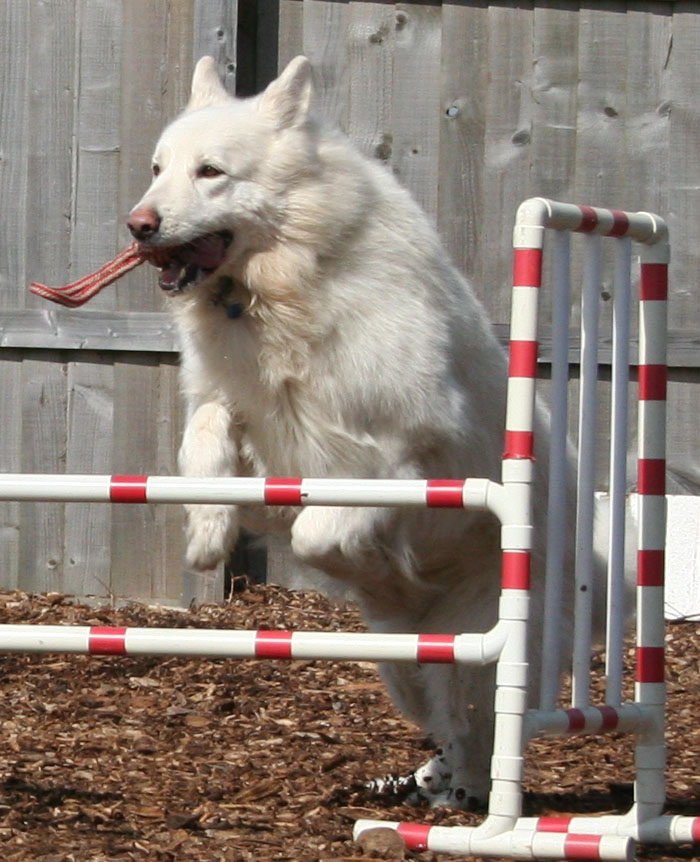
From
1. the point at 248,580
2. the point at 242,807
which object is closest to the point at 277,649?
the point at 242,807

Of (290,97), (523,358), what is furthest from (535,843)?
(290,97)

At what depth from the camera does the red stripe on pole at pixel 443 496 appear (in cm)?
336

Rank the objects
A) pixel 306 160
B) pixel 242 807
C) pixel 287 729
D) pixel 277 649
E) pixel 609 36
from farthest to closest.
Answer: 1. pixel 609 36
2. pixel 287 729
3. pixel 306 160
4. pixel 242 807
5. pixel 277 649

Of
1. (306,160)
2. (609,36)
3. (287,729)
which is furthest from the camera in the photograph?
(609,36)

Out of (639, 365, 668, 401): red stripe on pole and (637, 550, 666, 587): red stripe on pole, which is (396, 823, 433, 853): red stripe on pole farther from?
(639, 365, 668, 401): red stripe on pole

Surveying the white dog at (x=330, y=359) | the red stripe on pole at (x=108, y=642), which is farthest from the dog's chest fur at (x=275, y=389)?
the red stripe on pole at (x=108, y=642)

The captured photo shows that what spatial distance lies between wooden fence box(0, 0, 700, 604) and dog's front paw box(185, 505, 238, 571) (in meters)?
2.35

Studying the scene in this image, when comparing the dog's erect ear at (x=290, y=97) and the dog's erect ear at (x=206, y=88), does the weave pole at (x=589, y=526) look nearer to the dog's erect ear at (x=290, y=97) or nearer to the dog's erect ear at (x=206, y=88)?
the dog's erect ear at (x=290, y=97)

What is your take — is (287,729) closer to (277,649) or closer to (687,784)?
(687,784)

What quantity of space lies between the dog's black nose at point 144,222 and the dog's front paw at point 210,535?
2.64ft

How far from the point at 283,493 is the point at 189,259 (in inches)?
44.4

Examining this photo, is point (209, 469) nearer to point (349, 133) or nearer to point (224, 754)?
point (224, 754)

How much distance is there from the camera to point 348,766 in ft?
15.0

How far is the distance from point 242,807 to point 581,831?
3.22 ft
